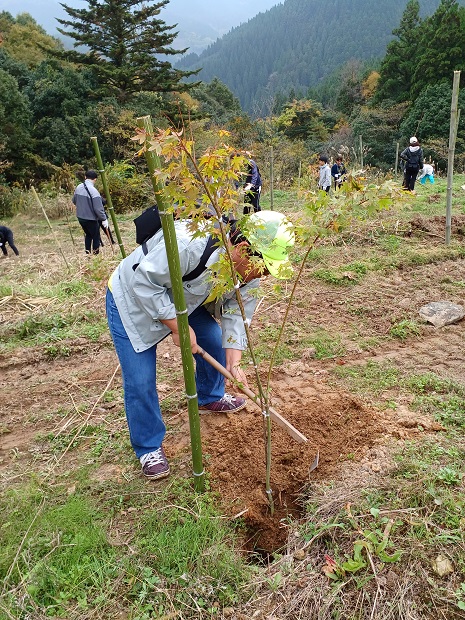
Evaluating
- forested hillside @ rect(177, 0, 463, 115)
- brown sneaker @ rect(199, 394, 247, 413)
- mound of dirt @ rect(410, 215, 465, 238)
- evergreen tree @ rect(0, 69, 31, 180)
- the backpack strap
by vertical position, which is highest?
forested hillside @ rect(177, 0, 463, 115)

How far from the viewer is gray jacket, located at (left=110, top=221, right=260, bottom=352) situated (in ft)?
6.25

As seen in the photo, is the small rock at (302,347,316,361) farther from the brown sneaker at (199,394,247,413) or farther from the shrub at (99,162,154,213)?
the shrub at (99,162,154,213)

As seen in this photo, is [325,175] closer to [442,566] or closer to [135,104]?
[442,566]

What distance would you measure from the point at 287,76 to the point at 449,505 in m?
86.9

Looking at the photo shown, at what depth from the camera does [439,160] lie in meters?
18.5

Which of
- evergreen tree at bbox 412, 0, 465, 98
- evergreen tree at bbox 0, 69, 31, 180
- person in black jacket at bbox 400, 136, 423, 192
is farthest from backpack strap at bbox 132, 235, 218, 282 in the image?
evergreen tree at bbox 412, 0, 465, 98

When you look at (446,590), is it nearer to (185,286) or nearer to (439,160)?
(185,286)

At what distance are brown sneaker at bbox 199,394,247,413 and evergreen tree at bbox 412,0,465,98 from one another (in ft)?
79.6

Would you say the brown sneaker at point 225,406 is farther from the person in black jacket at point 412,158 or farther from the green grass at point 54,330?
the person in black jacket at point 412,158

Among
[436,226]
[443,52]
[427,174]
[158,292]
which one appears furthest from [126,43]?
[158,292]

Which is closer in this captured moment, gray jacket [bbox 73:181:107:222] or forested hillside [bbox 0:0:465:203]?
gray jacket [bbox 73:181:107:222]

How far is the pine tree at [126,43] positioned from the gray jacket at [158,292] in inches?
733

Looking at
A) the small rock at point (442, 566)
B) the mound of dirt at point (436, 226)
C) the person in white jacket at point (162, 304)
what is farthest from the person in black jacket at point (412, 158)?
the small rock at point (442, 566)

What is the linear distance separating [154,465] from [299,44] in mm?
110206
